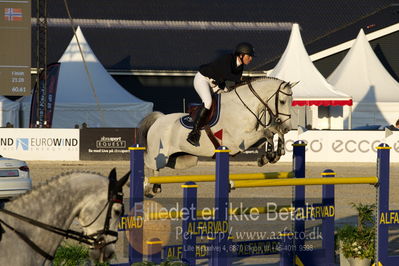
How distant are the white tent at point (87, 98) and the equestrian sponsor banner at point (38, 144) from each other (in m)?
7.09

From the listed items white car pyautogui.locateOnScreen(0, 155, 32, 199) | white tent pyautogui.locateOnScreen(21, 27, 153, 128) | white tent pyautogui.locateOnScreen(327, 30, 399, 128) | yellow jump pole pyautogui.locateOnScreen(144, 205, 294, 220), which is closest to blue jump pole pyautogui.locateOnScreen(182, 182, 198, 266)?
yellow jump pole pyautogui.locateOnScreen(144, 205, 294, 220)

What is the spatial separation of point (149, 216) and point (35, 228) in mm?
3285

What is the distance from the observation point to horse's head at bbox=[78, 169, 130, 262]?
7.23 metres

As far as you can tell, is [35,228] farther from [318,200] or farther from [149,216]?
[318,200]

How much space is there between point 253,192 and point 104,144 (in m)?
10.2

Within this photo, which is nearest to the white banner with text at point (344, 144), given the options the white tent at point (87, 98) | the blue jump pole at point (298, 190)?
the white tent at point (87, 98)

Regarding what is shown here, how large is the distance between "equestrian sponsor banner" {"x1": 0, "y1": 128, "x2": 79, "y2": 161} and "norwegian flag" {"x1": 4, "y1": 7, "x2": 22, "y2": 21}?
392cm

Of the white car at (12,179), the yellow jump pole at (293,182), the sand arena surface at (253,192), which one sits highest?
the yellow jump pole at (293,182)

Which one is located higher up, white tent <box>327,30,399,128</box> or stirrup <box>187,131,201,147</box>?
white tent <box>327,30,399,128</box>

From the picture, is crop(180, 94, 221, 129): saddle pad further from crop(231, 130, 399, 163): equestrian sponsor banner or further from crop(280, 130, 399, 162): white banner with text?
crop(280, 130, 399, 162): white banner with text

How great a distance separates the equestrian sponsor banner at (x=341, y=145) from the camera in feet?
104

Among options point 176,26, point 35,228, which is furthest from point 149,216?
point 176,26

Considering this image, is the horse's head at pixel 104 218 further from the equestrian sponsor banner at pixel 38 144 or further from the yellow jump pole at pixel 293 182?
the equestrian sponsor banner at pixel 38 144

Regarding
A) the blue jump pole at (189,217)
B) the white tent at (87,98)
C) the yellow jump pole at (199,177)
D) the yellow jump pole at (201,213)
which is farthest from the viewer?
the white tent at (87,98)
